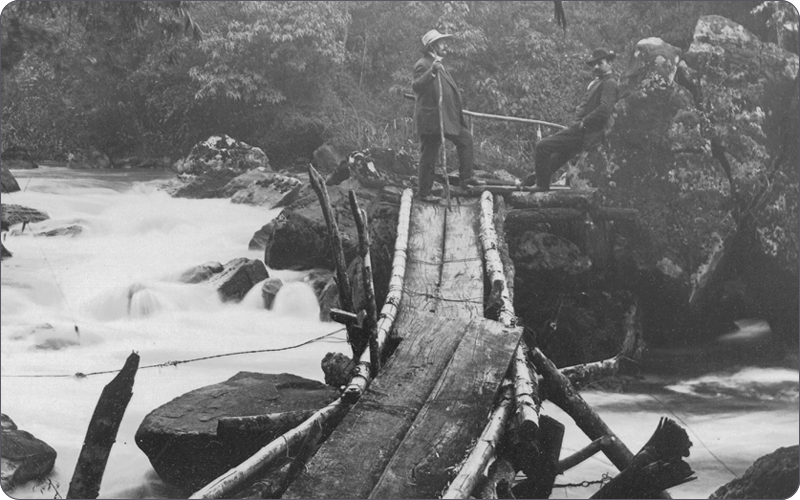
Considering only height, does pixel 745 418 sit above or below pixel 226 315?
below

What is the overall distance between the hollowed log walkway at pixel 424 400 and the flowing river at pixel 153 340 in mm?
676

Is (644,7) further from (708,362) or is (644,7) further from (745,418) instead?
(745,418)

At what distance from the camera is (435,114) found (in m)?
6.03

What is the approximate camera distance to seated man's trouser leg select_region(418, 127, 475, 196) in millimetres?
6168

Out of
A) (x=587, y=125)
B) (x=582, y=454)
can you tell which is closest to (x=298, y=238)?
(x=587, y=125)

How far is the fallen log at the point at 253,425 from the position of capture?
4066 mm

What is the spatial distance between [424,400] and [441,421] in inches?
9.4

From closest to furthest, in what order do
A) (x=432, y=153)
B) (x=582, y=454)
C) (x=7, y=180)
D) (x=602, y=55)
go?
(x=582, y=454) → (x=7, y=180) → (x=602, y=55) → (x=432, y=153)

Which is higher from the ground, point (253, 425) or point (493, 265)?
point (493, 265)

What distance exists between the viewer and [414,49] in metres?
5.65

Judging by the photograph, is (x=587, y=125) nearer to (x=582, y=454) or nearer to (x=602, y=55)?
(x=602, y=55)

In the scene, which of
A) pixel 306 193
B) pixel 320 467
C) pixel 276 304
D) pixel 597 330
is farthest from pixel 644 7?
pixel 320 467

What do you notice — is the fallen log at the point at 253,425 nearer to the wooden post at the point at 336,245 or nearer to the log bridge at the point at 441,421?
the log bridge at the point at 441,421

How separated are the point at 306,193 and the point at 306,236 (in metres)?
0.31
